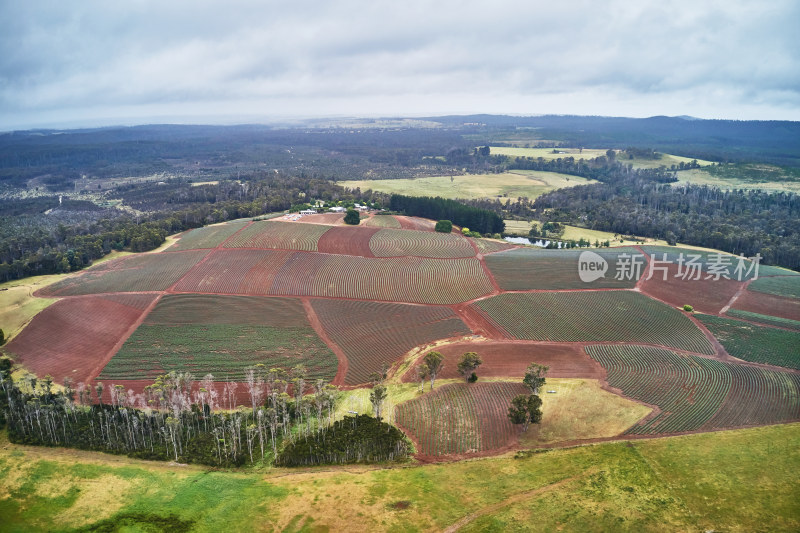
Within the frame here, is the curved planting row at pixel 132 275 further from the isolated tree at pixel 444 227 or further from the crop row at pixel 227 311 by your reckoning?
the isolated tree at pixel 444 227

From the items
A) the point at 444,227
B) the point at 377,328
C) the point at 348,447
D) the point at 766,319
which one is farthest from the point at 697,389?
the point at 444,227

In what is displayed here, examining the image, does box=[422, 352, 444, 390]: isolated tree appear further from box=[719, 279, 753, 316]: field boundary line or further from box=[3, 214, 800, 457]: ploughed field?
box=[719, 279, 753, 316]: field boundary line

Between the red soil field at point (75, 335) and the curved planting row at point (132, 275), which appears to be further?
the curved planting row at point (132, 275)

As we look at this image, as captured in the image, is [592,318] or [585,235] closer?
[592,318]

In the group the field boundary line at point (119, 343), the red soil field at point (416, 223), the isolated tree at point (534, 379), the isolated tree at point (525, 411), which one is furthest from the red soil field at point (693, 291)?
the field boundary line at point (119, 343)

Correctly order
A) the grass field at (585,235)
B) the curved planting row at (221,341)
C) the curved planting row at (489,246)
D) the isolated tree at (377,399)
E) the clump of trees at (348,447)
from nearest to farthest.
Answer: the clump of trees at (348,447) < the isolated tree at (377,399) < the curved planting row at (221,341) < the curved planting row at (489,246) < the grass field at (585,235)

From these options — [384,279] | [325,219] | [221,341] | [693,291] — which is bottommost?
[221,341]

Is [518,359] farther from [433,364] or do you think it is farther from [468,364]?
[433,364]
